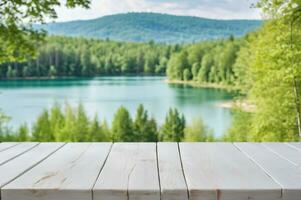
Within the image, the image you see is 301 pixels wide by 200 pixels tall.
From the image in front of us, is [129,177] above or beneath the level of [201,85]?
above

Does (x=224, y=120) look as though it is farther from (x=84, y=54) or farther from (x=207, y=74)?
(x=84, y=54)

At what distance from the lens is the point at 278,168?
115 centimetres

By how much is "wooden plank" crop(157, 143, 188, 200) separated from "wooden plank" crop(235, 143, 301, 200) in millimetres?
243

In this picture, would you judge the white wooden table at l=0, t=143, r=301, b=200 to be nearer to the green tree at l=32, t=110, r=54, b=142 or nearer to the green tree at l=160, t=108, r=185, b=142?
the green tree at l=160, t=108, r=185, b=142

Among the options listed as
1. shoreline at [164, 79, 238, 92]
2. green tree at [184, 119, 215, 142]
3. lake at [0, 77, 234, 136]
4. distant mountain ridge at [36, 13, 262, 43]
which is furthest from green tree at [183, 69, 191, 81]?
green tree at [184, 119, 215, 142]

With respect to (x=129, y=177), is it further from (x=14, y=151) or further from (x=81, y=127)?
(x=81, y=127)

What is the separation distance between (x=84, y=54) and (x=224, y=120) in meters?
22.0

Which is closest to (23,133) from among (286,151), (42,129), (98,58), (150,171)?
(42,129)

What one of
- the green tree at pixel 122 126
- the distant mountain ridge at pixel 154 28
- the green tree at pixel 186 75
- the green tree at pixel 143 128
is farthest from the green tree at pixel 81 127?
the distant mountain ridge at pixel 154 28

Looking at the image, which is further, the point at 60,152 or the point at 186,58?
the point at 186,58

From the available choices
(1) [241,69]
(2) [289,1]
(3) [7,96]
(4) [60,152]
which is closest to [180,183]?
(4) [60,152]

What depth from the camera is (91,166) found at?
1.18 metres

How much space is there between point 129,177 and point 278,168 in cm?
45

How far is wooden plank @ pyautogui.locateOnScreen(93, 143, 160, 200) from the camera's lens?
931 mm
